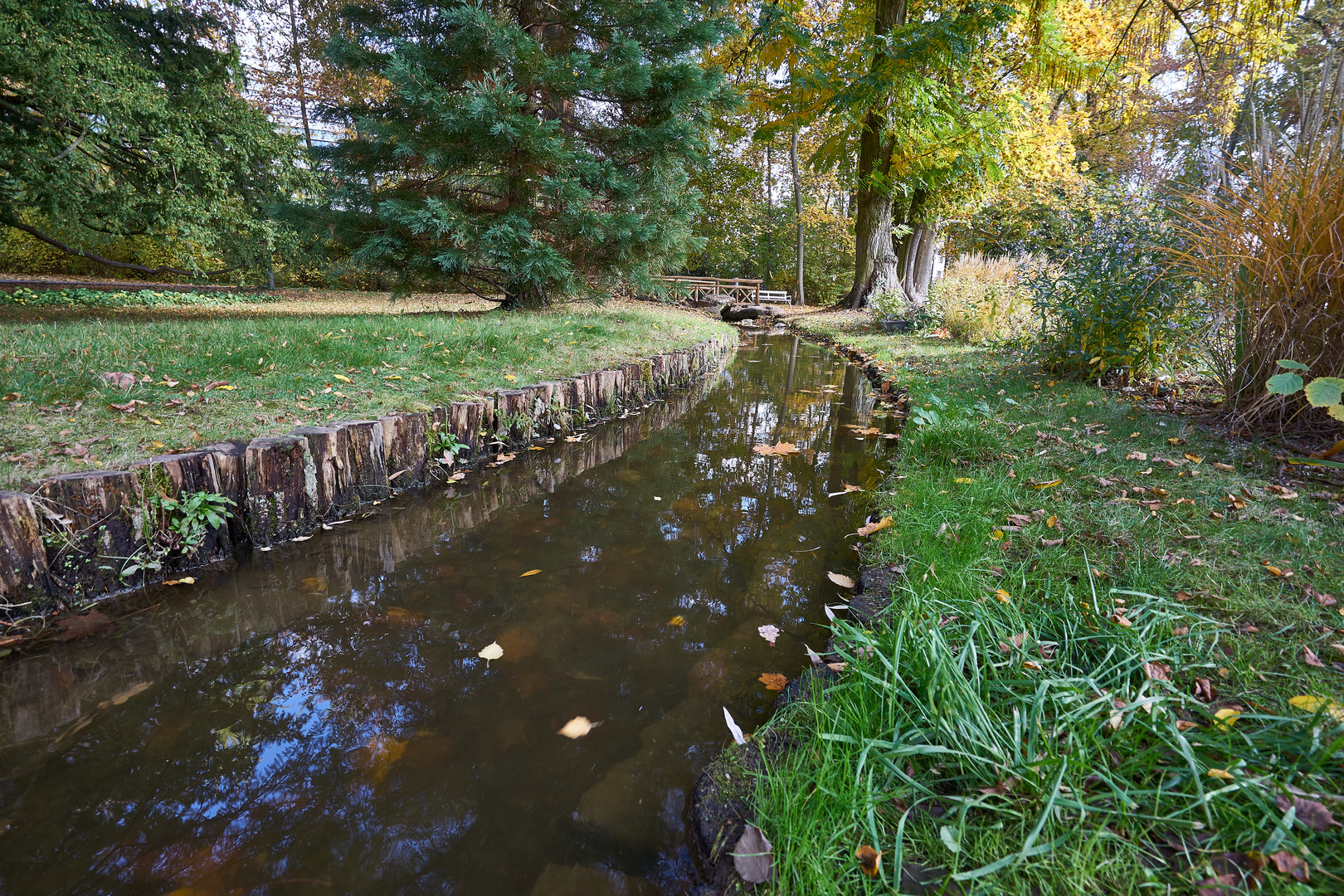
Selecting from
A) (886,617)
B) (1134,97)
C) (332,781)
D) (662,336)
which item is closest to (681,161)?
(662,336)

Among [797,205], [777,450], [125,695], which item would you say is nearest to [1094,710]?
[125,695]

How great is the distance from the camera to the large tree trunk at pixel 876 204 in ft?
31.3

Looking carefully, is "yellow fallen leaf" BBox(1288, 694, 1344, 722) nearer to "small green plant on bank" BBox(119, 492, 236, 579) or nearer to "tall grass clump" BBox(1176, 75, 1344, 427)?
"tall grass clump" BBox(1176, 75, 1344, 427)

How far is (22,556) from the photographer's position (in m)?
1.93

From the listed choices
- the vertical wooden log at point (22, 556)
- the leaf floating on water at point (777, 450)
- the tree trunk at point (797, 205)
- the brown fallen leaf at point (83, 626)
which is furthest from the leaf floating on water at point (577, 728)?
the tree trunk at point (797, 205)

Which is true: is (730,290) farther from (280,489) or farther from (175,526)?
(175,526)

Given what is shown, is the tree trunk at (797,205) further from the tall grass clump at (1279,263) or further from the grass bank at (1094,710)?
the grass bank at (1094,710)

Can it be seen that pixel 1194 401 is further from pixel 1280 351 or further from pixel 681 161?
pixel 681 161

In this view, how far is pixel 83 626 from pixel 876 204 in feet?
40.5

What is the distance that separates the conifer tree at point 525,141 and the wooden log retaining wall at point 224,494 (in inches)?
149

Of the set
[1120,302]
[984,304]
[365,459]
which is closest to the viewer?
[365,459]

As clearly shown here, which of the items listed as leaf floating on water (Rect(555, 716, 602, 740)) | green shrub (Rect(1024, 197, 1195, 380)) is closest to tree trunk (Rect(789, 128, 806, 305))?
green shrub (Rect(1024, 197, 1195, 380))

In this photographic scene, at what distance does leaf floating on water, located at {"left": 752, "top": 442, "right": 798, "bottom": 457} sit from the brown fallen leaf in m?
3.45

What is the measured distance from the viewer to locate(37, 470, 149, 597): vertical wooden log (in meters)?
2.03
